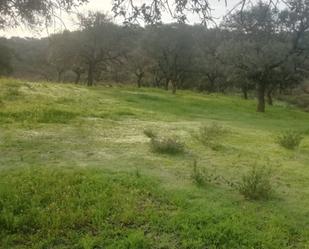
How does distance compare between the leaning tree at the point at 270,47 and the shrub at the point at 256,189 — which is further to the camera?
the leaning tree at the point at 270,47

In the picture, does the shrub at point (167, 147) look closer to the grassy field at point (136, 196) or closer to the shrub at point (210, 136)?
the grassy field at point (136, 196)

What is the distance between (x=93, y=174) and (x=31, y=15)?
20.4ft

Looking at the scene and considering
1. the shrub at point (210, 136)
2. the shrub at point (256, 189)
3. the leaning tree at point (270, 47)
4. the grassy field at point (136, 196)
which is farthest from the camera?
the leaning tree at point (270, 47)

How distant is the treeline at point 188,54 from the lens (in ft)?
130

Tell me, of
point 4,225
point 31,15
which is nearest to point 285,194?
point 4,225

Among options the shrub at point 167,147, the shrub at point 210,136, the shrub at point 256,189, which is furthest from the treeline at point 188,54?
the shrub at point 256,189

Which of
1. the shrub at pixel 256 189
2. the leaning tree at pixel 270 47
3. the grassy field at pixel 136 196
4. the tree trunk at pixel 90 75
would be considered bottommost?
the tree trunk at pixel 90 75

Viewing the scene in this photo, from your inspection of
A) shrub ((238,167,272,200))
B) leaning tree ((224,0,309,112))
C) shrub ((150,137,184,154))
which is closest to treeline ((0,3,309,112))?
leaning tree ((224,0,309,112))

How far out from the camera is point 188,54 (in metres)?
55.6

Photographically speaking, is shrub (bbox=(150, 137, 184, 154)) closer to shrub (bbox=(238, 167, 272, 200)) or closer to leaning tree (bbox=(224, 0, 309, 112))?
shrub (bbox=(238, 167, 272, 200))

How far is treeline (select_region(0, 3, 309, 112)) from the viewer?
39.7 m

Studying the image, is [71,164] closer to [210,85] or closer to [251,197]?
[251,197]

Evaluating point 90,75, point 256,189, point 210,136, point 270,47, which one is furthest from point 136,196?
point 90,75

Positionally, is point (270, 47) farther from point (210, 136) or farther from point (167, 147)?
point (167, 147)
